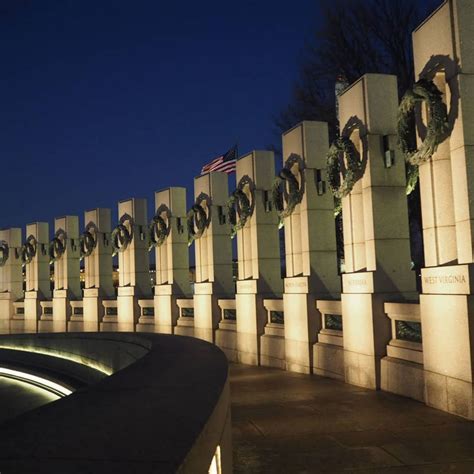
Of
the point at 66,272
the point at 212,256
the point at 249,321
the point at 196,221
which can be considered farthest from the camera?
the point at 66,272

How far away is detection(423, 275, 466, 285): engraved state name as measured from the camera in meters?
9.04

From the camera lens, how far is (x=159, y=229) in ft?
73.6

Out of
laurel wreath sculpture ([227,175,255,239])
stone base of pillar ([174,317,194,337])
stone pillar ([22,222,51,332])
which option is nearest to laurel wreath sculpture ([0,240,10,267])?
stone pillar ([22,222,51,332])

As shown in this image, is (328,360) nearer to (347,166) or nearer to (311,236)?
(311,236)

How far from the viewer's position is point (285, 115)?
29672 mm

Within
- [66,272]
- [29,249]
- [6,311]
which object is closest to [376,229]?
[66,272]

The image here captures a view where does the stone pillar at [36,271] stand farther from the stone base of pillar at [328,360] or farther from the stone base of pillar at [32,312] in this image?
the stone base of pillar at [328,360]

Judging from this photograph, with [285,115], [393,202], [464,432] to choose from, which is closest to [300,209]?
[393,202]

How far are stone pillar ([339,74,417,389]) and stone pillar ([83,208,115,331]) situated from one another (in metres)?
14.9

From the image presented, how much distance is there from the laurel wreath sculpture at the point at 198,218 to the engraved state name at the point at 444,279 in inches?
425

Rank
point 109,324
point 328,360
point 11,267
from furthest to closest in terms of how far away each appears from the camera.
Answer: point 11,267 < point 109,324 < point 328,360

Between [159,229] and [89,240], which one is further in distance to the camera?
[89,240]

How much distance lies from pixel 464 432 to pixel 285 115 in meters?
23.2

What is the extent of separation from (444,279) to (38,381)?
1204 centimetres
